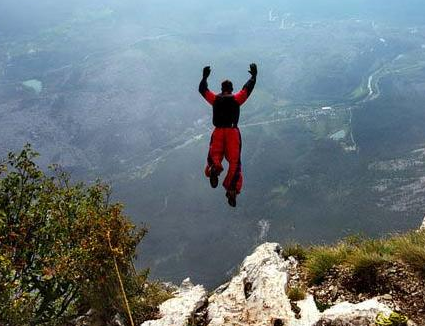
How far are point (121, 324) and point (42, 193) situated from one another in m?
8.13

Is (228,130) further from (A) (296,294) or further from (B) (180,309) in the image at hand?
(B) (180,309)

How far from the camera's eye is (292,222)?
651ft

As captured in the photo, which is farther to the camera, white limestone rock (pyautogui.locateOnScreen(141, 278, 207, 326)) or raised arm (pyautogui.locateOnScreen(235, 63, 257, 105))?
raised arm (pyautogui.locateOnScreen(235, 63, 257, 105))

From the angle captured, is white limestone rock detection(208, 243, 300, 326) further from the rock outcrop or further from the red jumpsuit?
the red jumpsuit

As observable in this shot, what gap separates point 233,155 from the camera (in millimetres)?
13078

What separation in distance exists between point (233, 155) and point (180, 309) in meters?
4.39

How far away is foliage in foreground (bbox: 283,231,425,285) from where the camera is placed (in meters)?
11.5

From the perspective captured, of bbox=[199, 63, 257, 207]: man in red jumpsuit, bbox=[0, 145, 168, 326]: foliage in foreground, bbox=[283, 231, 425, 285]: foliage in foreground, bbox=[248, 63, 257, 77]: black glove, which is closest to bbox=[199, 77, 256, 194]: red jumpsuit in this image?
bbox=[199, 63, 257, 207]: man in red jumpsuit

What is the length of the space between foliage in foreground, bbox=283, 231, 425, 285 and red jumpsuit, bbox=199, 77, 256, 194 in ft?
10.1

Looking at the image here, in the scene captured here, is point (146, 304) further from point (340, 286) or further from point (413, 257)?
point (413, 257)

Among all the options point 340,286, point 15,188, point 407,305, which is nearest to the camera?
point 407,305

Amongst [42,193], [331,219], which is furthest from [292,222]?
[42,193]

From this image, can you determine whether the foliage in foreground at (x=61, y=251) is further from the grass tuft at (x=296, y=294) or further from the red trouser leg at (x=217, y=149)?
the grass tuft at (x=296, y=294)

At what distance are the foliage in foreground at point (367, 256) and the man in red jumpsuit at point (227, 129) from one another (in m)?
2.95
